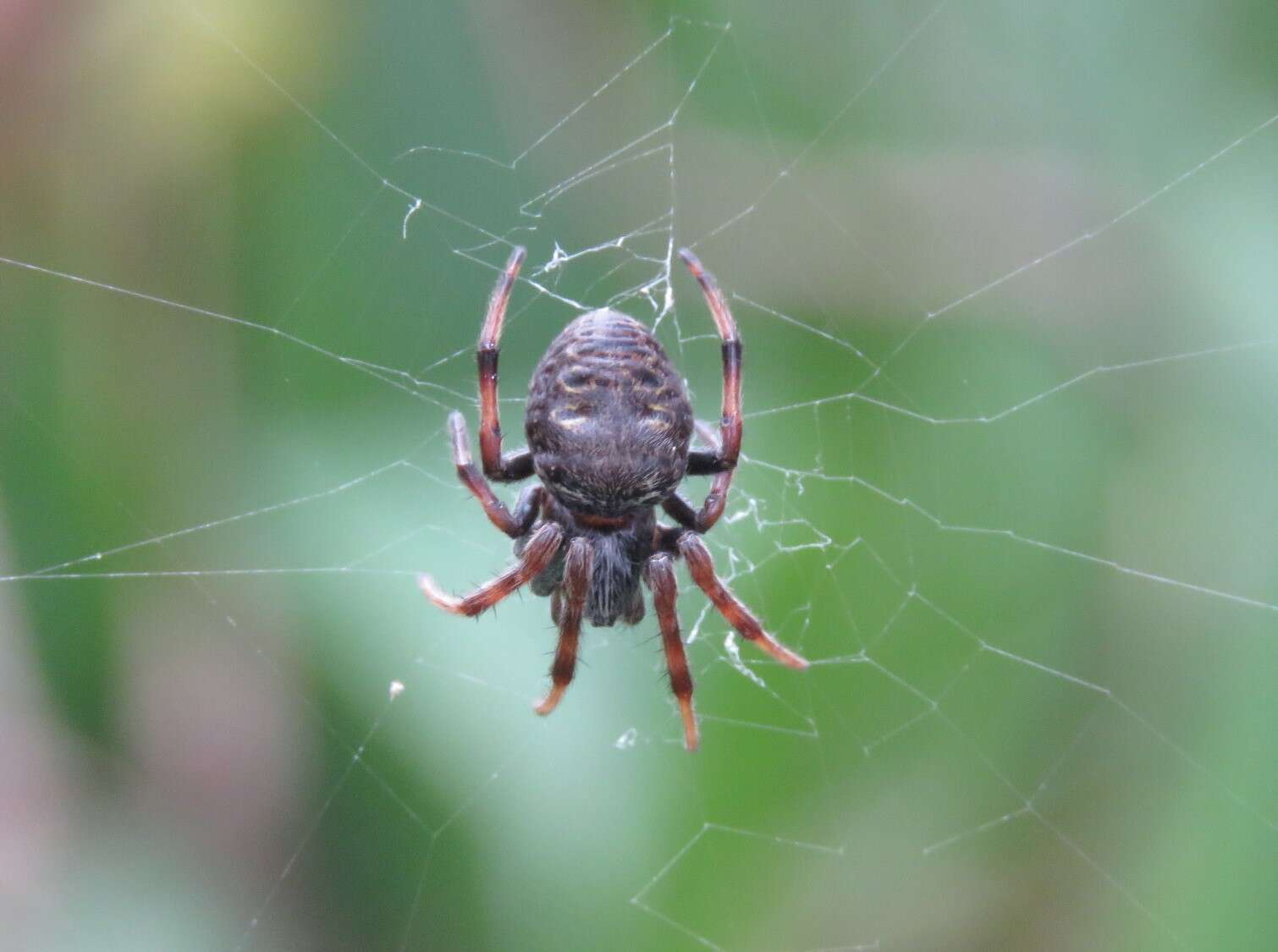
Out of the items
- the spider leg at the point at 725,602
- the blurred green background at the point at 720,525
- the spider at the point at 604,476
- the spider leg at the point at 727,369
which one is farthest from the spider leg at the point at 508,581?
the spider leg at the point at 727,369

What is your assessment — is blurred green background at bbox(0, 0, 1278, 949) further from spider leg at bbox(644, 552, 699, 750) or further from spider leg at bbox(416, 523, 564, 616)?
spider leg at bbox(416, 523, 564, 616)

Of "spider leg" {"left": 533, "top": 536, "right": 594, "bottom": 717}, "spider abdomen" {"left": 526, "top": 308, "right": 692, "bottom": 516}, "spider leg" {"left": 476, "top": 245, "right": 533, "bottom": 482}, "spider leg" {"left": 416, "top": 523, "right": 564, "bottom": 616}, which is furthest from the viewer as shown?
"spider leg" {"left": 533, "top": 536, "right": 594, "bottom": 717}

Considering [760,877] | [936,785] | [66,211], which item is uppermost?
[66,211]

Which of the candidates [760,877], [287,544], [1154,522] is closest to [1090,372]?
[1154,522]

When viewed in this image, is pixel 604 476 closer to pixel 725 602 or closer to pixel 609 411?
pixel 609 411

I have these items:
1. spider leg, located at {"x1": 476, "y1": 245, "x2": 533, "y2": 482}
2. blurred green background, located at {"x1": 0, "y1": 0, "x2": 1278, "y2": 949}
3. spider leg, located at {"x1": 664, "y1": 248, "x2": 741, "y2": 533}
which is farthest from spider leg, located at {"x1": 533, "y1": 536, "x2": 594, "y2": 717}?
spider leg, located at {"x1": 664, "y1": 248, "x2": 741, "y2": 533}

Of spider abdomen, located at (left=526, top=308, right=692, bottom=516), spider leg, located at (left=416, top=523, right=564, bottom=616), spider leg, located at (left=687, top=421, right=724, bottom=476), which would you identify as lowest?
spider leg, located at (left=416, top=523, right=564, bottom=616)

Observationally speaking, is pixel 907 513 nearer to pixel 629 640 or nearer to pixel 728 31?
pixel 629 640
